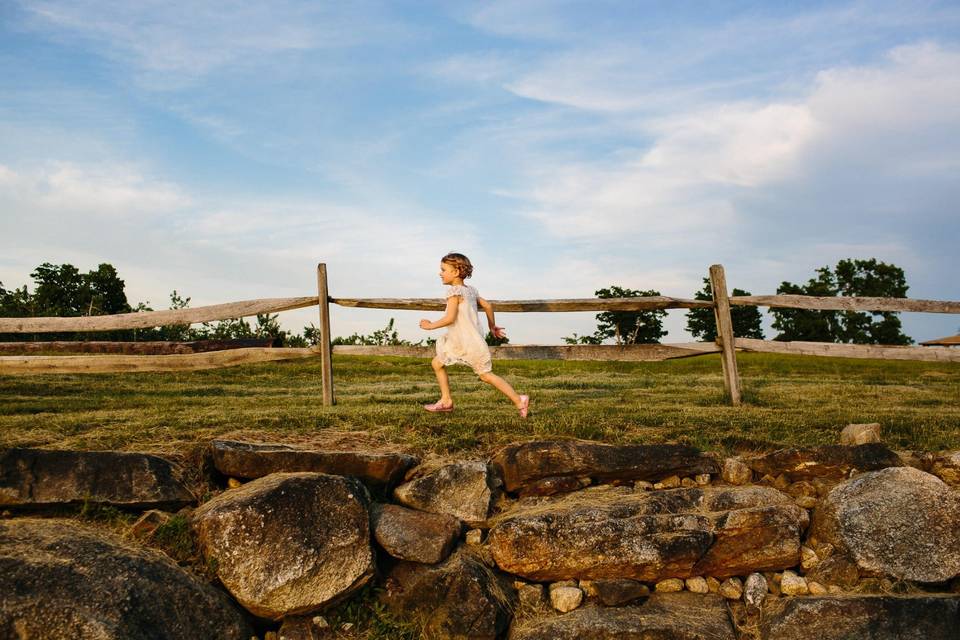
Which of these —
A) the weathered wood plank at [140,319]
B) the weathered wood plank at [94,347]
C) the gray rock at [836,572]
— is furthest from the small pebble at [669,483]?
the weathered wood plank at [94,347]

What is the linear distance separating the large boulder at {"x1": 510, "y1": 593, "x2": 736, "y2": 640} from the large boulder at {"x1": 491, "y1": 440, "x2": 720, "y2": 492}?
4.08ft

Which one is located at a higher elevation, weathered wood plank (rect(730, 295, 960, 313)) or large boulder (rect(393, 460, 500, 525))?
weathered wood plank (rect(730, 295, 960, 313))

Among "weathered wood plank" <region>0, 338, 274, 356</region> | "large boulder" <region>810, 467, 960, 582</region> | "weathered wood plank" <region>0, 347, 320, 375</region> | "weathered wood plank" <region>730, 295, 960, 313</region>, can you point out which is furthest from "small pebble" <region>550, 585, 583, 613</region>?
"weathered wood plank" <region>0, 338, 274, 356</region>

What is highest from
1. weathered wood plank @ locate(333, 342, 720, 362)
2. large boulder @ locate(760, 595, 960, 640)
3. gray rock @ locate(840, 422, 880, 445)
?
weathered wood plank @ locate(333, 342, 720, 362)

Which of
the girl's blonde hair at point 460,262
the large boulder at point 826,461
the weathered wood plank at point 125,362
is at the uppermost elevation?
the girl's blonde hair at point 460,262

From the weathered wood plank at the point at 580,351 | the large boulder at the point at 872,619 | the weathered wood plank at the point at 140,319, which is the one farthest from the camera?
the weathered wood plank at the point at 580,351

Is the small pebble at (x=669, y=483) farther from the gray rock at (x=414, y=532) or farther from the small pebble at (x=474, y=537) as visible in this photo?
the gray rock at (x=414, y=532)

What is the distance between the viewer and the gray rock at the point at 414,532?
577cm

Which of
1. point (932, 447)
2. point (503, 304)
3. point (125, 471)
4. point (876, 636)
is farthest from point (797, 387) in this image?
point (125, 471)

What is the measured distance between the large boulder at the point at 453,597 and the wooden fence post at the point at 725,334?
16.8ft

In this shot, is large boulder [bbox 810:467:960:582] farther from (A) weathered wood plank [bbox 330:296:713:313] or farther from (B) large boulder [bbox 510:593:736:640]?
(A) weathered wood plank [bbox 330:296:713:313]

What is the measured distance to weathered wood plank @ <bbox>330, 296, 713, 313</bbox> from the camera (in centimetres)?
900

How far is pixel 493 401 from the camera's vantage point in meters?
9.78

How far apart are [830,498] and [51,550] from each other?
6.14 meters
